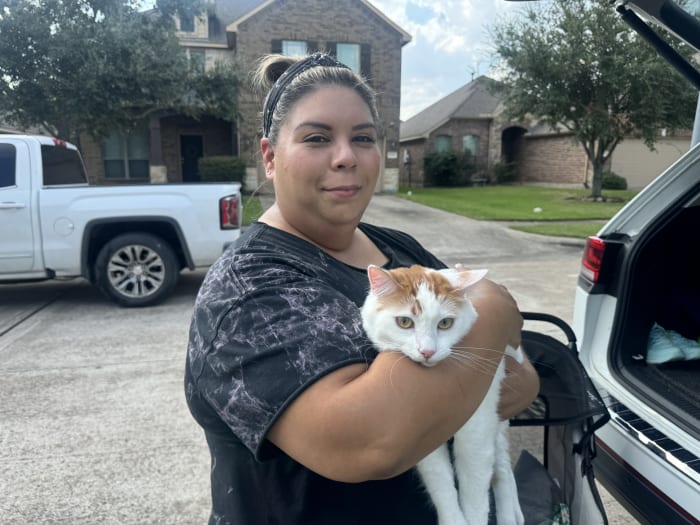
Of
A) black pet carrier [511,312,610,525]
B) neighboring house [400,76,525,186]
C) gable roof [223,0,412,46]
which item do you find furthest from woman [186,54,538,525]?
neighboring house [400,76,525,186]

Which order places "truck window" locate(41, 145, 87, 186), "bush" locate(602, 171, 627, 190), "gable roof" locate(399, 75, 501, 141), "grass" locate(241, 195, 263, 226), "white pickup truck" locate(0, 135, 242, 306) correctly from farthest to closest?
1. "gable roof" locate(399, 75, 501, 141)
2. "bush" locate(602, 171, 627, 190)
3. "grass" locate(241, 195, 263, 226)
4. "truck window" locate(41, 145, 87, 186)
5. "white pickup truck" locate(0, 135, 242, 306)

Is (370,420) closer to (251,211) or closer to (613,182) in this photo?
(251,211)

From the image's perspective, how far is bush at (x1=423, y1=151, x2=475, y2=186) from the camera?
90.1 ft

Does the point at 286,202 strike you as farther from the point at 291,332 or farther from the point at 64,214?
the point at 64,214

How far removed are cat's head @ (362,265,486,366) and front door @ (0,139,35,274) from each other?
6.10 metres

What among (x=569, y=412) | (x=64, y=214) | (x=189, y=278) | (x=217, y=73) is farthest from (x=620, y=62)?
(x=569, y=412)

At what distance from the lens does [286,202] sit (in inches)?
53.0

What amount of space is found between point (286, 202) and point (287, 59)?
553 millimetres

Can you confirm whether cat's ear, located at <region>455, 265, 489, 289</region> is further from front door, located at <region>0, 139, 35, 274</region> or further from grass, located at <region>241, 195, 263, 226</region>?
Answer: grass, located at <region>241, 195, 263, 226</region>

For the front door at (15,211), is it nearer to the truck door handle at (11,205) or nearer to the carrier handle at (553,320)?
the truck door handle at (11,205)

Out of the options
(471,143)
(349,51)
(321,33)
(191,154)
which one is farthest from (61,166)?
(471,143)

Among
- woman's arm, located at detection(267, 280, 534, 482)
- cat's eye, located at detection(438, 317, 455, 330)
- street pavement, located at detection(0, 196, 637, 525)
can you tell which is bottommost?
street pavement, located at detection(0, 196, 637, 525)

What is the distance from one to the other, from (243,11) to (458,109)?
13.3 meters

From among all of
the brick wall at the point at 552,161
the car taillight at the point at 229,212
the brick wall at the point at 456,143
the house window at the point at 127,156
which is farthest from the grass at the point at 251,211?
the brick wall at the point at 552,161
